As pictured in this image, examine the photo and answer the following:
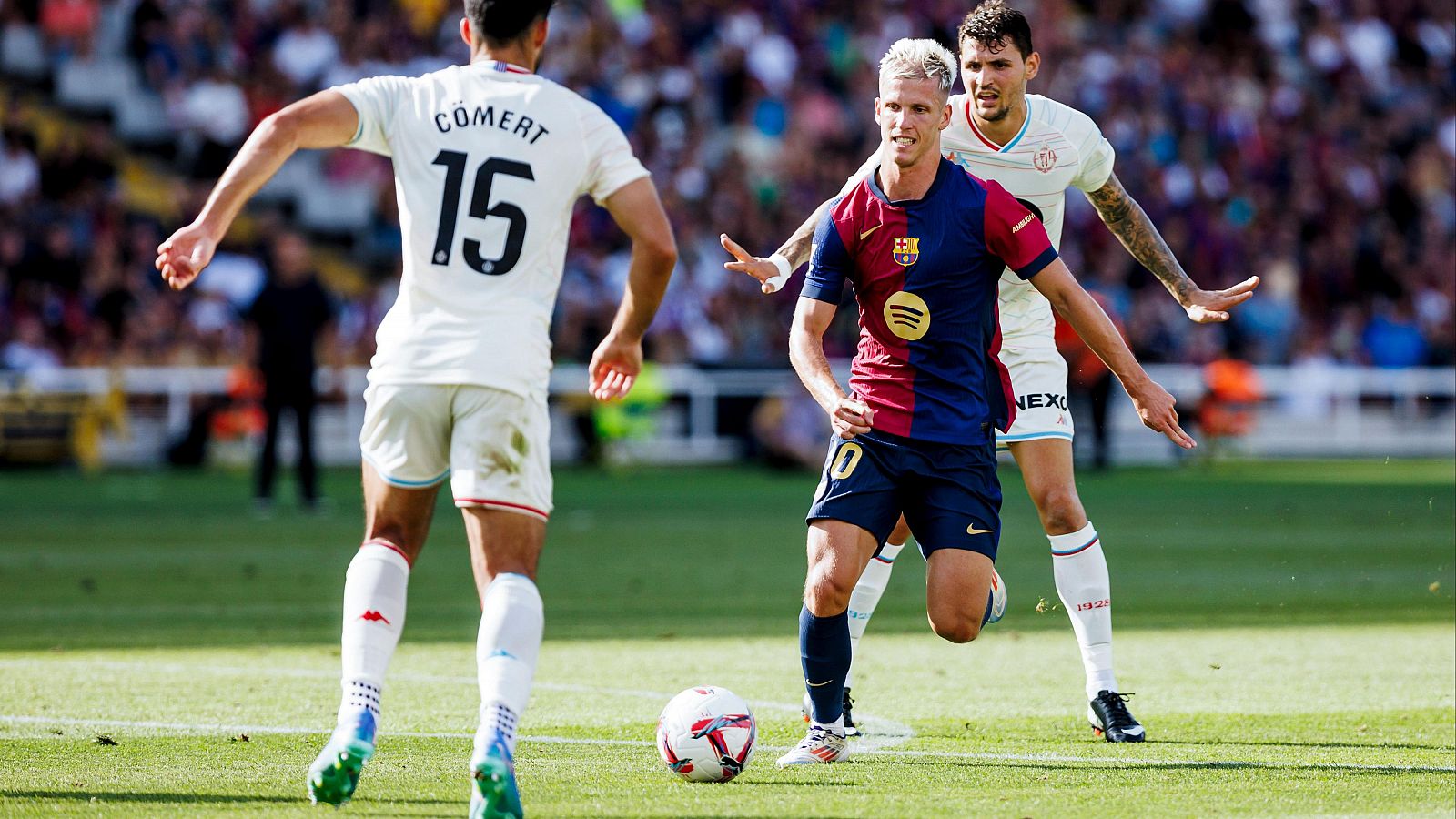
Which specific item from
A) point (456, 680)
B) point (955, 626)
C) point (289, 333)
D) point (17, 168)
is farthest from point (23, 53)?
point (955, 626)

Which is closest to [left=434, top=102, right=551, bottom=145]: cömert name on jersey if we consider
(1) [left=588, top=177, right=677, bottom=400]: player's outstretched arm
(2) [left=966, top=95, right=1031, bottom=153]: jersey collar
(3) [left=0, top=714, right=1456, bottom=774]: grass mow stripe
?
(1) [left=588, top=177, right=677, bottom=400]: player's outstretched arm

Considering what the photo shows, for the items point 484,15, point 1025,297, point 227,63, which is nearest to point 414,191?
point 484,15

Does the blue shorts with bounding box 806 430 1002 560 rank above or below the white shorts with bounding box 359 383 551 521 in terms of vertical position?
below

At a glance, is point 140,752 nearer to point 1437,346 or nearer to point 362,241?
point 362,241

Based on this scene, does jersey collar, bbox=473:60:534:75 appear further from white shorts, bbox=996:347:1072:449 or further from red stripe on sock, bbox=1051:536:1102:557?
red stripe on sock, bbox=1051:536:1102:557

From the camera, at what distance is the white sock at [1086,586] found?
712 centimetres

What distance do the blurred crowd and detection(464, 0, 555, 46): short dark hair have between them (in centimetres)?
1770

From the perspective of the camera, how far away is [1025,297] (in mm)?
7359

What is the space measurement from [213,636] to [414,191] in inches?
199

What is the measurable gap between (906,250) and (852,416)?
628 mm

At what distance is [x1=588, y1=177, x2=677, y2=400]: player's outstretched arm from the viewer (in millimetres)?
5180

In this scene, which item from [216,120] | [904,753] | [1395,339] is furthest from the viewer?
[1395,339]

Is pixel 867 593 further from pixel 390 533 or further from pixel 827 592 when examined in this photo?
pixel 390 533

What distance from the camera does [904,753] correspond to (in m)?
6.31
